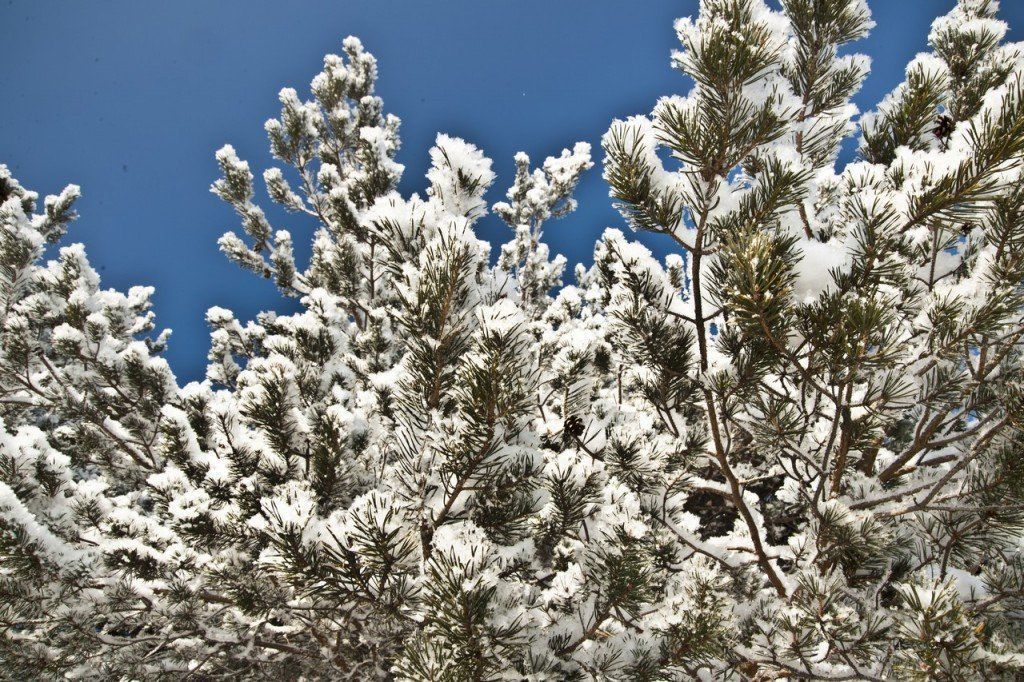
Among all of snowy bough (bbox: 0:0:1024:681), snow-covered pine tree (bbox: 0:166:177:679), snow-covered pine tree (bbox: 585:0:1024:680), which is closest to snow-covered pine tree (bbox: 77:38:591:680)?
snowy bough (bbox: 0:0:1024:681)

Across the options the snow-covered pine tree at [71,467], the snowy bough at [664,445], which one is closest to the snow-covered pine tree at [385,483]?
the snowy bough at [664,445]

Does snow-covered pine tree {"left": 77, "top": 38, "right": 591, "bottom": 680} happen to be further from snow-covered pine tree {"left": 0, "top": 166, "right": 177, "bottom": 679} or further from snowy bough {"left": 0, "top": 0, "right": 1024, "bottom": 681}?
snow-covered pine tree {"left": 0, "top": 166, "right": 177, "bottom": 679}

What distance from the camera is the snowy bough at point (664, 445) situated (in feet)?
4.64

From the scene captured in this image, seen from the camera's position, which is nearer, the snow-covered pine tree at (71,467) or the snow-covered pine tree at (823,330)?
the snow-covered pine tree at (823,330)

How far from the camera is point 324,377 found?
109 inches

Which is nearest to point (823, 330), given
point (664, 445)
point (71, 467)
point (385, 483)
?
point (664, 445)

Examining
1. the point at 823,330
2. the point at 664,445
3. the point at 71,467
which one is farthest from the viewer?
the point at 71,467

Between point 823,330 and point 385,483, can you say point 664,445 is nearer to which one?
point 823,330

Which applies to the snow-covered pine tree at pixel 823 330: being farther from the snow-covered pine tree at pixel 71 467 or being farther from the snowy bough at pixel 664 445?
the snow-covered pine tree at pixel 71 467

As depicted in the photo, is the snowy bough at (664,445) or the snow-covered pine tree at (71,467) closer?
the snowy bough at (664,445)

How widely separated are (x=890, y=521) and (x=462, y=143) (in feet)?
8.18

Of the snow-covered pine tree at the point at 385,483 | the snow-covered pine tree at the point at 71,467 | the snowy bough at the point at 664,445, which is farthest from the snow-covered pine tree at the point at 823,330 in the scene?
the snow-covered pine tree at the point at 71,467

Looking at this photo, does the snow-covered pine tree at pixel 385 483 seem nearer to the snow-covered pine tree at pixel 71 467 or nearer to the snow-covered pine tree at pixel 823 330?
the snow-covered pine tree at pixel 71 467

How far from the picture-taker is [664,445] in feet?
7.25
